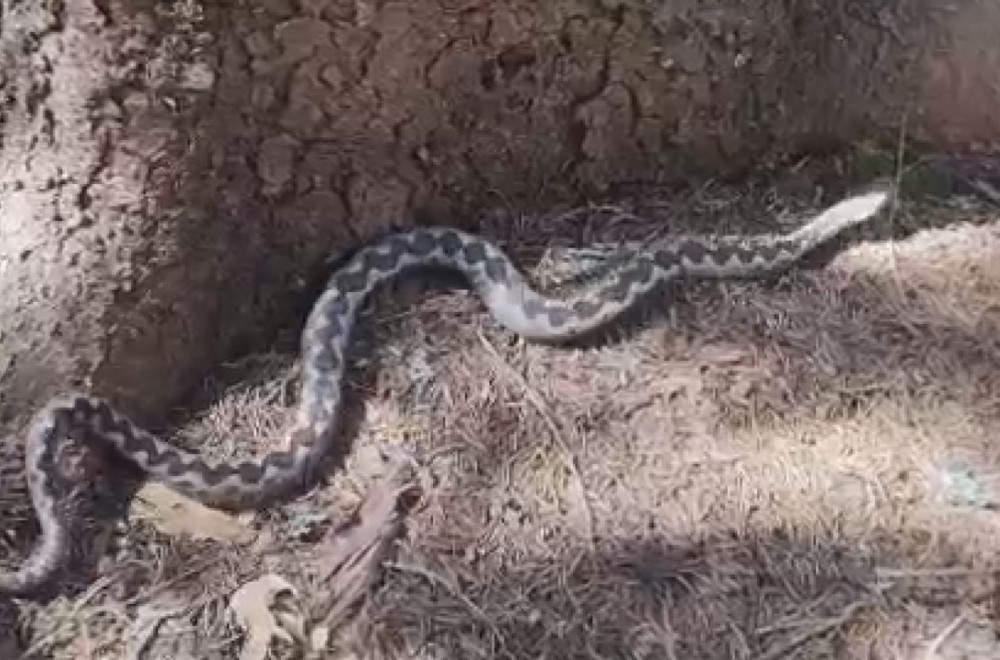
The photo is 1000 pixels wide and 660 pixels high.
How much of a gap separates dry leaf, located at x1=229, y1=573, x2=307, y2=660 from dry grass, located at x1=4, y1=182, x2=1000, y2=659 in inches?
1.8

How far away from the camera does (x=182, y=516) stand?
4.02 meters

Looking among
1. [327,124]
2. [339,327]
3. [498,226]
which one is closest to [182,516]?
[339,327]

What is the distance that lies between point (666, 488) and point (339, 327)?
1.03 m

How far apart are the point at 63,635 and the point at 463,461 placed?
109 cm

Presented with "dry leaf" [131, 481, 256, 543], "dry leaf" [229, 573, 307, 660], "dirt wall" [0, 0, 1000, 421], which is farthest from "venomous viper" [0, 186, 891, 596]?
"dry leaf" [229, 573, 307, 660]

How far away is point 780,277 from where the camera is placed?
464 centimetres

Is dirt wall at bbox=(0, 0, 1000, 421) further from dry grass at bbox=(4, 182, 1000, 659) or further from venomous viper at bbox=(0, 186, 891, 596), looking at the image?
dry grass at bbox=(4, 182, 1000, 659)

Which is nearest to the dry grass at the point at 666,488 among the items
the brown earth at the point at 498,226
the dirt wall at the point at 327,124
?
the brown earth at the point at 498,226

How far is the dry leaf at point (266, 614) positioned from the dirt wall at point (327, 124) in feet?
2.23

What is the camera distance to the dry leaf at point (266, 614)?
3715mm

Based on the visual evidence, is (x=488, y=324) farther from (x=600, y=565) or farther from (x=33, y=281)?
(x=33, y=281)

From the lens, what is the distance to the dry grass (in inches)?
148

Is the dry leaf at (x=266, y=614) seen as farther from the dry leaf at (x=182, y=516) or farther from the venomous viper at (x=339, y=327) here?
the venomous viper at (x=339, y=327)

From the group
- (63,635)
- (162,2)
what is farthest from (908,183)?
(63,635)
